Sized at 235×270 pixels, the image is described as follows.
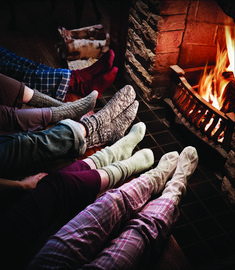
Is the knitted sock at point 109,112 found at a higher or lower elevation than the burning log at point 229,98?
lower

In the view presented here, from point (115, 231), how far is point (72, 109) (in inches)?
37.9

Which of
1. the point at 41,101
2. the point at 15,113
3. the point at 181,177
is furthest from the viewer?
the point at 41,101

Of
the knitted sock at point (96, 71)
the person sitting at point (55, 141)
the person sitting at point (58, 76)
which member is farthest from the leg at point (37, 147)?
the knitted sock at point (96, 71)

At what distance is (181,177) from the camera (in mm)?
1563

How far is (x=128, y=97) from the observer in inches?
80.0

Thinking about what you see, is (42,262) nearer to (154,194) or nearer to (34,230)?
(34,230)

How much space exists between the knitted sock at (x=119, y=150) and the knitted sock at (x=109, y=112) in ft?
0.57

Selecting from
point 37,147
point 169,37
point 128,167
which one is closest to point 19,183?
point 37,147

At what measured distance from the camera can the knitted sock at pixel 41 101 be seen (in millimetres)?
1924

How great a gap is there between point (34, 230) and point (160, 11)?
1701mm

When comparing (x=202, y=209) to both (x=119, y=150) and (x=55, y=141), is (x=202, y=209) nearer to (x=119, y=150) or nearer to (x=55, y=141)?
(x=119, y=150)

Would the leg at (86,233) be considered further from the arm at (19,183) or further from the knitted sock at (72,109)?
the knitted sock at (72,109)

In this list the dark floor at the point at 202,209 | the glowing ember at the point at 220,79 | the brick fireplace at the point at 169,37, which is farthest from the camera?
the brick fireplace at the point at 169,37

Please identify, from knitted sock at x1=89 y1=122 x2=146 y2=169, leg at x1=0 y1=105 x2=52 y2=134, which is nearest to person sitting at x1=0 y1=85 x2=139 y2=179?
knitted sock at x1=89 y1=122 x2=146 y2=169
